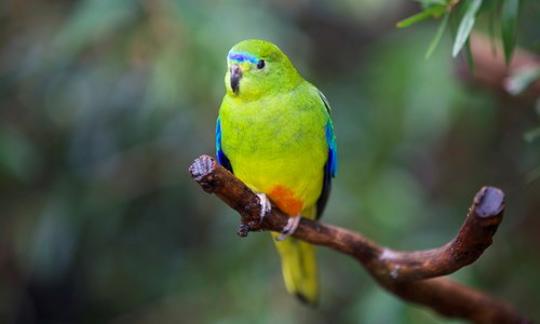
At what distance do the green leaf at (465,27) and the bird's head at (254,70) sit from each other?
61 centimetres

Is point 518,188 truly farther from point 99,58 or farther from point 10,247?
point 10,247

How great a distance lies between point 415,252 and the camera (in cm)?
218

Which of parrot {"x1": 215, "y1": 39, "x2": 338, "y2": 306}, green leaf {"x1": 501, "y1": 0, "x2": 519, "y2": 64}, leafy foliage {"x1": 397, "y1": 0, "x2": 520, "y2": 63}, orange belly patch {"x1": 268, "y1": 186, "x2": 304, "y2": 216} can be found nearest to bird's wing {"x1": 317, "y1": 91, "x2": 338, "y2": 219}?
parrot {"x1": 215, "y1": 39, "x2": 338, "y2": 306}

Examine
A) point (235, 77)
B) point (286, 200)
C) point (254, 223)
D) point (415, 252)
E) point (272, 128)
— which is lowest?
point (415, 252)

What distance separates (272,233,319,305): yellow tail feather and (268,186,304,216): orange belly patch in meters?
0.25

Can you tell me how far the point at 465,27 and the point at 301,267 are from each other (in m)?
1.14

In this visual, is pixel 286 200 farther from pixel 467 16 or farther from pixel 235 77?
pixel 467 16

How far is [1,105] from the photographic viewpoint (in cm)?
372

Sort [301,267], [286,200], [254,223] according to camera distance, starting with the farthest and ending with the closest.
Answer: [301,267], [286,200], [254,223]

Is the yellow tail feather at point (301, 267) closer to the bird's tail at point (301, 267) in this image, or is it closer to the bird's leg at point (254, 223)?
the bird's tail at point (301, 267)

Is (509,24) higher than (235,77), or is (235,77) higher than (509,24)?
(509,24)

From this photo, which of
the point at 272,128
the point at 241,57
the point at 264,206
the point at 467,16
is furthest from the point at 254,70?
the point at 467,16

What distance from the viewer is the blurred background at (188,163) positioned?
3.29 meters

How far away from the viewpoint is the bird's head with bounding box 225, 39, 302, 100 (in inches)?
87.3
